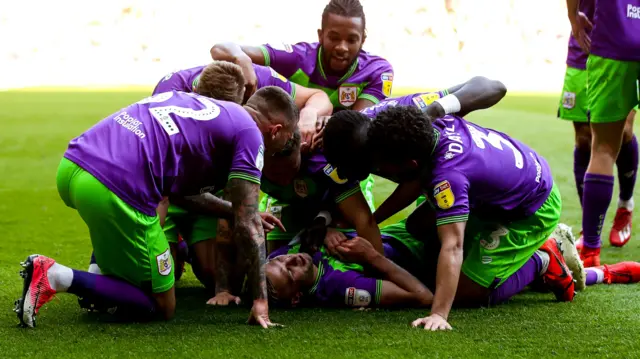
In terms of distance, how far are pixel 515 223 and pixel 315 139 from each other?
1007mm

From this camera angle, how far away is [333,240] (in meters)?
3.93

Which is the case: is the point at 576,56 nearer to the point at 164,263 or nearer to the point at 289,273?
the point at 289,273

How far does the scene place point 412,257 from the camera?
420 cm

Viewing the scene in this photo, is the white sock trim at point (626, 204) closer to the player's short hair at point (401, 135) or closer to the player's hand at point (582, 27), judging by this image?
the player's hand at point (582, 27)

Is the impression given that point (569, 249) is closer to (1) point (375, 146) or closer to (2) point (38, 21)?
(1) point (375, 146)

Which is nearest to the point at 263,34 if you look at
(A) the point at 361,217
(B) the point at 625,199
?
(B) the point at 625,199

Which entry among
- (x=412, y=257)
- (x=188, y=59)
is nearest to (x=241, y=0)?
(x=188, y=59)

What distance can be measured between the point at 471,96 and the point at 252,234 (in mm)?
1547

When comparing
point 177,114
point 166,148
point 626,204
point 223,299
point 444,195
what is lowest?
point 626,204

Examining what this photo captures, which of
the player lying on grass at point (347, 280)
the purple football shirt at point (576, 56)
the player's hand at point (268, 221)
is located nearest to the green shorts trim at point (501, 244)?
the player lying on grass at point (347, 280)

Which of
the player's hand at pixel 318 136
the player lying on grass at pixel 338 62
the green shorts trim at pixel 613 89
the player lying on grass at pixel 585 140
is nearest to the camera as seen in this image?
the player's hand at pixel 318 136

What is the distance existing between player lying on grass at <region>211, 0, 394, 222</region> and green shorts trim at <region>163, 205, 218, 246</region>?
0.37 m

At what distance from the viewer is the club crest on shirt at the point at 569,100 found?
5648mm

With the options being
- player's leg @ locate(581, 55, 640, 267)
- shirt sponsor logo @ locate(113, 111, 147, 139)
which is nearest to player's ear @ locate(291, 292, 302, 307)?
shirt sponsor logo @ locate(113, 111, 147, 139)
